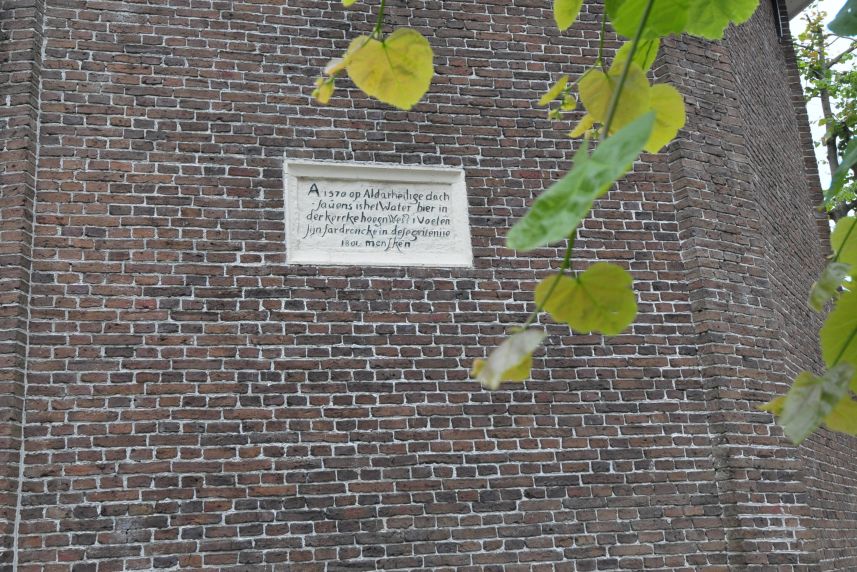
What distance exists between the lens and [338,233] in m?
5.96

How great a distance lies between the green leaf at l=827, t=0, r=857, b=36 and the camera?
53.1 inches

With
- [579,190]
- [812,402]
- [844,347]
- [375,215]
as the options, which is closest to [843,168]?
[844,347]

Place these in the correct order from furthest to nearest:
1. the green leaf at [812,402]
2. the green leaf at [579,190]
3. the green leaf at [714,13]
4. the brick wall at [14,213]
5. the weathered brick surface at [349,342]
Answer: the weathered brick surface at [349,342], the brick wall at [14,213], the green leaf at [714,13], the green leaf at [812,402], the green leaf at [579,190]

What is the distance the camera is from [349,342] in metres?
5.77

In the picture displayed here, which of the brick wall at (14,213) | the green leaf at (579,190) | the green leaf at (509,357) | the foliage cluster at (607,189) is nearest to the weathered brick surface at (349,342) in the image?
the brick wall at (14,213)

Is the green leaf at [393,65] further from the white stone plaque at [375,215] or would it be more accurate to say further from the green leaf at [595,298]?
the white stone plaque at [375,215]

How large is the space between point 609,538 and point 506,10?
3.64m

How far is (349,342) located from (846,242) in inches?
175

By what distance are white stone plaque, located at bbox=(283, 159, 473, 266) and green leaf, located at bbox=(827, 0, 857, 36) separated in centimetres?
467

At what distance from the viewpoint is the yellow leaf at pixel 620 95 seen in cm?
135

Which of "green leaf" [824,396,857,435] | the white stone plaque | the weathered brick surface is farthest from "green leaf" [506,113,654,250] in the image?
the white stone plaque

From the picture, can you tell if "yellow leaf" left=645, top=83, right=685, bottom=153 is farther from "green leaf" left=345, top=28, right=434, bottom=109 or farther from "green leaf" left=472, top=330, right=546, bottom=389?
"green leaf" left=472, top=330, right=546, bottom=389

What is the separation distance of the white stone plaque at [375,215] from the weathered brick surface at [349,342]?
3.9 inches

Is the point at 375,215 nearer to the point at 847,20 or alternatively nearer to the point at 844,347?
the point at 847,20
